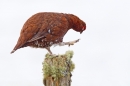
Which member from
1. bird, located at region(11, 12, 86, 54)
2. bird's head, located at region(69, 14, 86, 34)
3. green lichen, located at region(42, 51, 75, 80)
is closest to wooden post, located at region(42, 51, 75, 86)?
green lichen, located at region(42, 51, 75, 80)

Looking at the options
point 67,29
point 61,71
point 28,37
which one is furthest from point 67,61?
point 67,29

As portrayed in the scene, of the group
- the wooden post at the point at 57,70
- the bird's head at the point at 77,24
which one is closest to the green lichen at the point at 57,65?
the wooden post at the point at 57,70

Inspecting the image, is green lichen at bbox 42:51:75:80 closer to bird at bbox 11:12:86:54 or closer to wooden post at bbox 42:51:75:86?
wooden post at bbox 42:51:75:86

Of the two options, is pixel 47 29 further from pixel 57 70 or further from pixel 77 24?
pixel 57 70

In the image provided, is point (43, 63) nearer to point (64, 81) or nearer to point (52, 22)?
point (64, 81)

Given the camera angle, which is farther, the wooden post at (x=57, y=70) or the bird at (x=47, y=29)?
the bird at (x=47, y=29)

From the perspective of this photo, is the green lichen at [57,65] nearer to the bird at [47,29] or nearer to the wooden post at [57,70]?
the wooden post at [57,70]

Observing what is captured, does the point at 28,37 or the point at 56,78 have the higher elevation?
the point at 28,37

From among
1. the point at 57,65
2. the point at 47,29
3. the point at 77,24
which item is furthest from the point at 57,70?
the point at 77,24
